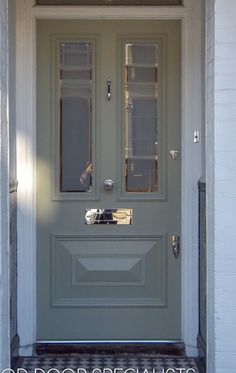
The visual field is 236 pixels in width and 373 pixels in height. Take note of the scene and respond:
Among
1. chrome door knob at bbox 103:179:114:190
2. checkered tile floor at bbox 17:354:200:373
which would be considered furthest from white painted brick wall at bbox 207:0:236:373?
chrome door knob at bbox 103:179:114:190

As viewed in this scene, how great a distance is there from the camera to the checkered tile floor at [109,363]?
4340 millimetres

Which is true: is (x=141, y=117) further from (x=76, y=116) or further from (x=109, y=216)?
(x=109, y=216)

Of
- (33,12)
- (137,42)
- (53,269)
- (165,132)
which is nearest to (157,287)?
(53,269)

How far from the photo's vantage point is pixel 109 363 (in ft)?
14.6

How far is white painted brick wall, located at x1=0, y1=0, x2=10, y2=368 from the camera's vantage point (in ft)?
11.3

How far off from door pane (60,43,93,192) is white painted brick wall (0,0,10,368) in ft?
3.41

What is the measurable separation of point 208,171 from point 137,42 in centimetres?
142

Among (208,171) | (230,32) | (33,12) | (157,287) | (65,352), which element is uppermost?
(33,12)

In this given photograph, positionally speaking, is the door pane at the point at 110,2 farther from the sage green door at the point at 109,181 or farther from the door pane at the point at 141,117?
the door pane at the point at 141,117

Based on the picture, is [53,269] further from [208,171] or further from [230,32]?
[230,32]

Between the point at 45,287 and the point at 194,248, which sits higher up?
the point at 194,248

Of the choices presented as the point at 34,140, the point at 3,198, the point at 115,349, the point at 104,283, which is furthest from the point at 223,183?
the point at 115,349

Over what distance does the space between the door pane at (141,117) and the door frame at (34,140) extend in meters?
0.20

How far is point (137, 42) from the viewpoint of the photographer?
15.0ft
